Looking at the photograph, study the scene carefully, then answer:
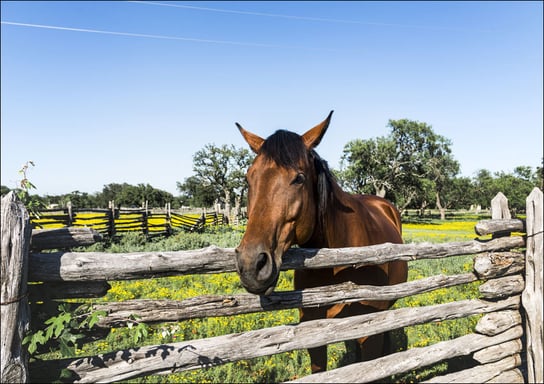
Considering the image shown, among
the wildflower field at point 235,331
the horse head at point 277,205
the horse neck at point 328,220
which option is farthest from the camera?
the wildflower field at point 235,331

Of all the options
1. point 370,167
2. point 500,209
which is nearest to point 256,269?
point 500,209

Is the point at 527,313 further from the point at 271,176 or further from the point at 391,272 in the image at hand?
the point at 271,176

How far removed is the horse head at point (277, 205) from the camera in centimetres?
221

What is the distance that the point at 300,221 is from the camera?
2.74m

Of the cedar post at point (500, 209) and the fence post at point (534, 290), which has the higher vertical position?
the cedar post at point (500, 209)

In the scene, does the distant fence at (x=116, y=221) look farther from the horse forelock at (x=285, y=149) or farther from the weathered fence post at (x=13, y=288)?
the horse forelock at (x=285, y=149)

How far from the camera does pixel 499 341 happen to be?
383cm

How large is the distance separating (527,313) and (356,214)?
2.29m

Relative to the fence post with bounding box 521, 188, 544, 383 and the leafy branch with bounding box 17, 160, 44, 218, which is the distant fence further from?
the fence post with bounding box 521, 188, 544, 383

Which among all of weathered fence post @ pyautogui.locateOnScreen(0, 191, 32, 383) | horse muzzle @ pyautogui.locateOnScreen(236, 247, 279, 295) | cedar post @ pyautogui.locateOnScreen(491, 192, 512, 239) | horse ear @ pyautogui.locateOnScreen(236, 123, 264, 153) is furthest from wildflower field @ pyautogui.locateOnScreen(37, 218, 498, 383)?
cedar post @ pyautogui.locateOnScreen(491, 192, 512, 239)

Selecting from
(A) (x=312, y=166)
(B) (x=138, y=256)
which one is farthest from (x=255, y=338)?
(A) (x=312, y=166)

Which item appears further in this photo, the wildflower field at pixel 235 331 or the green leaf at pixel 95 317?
the wildflower field at pixel 235 331

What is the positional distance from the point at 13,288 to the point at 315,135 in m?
2.53

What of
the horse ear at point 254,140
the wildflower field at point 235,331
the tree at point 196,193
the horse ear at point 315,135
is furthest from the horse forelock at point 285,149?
the tree at point 196,193
